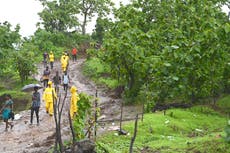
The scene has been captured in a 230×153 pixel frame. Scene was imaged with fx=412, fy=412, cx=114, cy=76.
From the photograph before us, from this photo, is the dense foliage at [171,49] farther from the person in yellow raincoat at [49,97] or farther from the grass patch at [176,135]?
the person in yellow raincoat at [49,97]

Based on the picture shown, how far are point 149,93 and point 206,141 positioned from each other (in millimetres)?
4979

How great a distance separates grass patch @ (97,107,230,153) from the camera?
422 inches

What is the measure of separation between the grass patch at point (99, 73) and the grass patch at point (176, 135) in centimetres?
913

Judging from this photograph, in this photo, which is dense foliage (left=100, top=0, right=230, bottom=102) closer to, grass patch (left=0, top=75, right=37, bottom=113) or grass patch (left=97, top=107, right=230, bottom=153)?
grass patch (left=97, top=107, right=230, bottom=153)

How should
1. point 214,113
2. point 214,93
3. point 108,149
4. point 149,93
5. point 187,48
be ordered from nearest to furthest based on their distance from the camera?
point 108,149, point 187,48, point 149,93, point 214,113, point 214,93

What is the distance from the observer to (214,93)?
19594 mm

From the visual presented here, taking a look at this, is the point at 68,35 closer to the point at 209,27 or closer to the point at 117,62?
the point at 117,62

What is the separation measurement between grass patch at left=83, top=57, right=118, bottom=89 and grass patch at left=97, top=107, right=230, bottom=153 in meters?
9.13

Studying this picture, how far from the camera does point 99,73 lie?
97.3 feet

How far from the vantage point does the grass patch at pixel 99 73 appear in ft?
86.2

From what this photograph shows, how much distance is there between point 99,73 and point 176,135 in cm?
1645

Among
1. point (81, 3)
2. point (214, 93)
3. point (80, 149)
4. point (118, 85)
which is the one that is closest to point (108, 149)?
point (80, 149)

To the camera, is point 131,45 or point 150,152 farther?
point 131,45

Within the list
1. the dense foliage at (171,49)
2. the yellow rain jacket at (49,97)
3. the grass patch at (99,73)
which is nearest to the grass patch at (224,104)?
the dense foliage at (171,49)
